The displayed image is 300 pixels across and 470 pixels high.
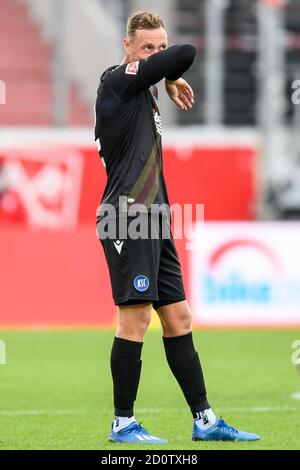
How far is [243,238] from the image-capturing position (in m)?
14.0

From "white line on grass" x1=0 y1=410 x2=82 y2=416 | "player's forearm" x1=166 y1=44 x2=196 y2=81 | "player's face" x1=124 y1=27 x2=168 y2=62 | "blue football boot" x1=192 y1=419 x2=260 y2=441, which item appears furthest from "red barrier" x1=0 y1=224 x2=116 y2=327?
"player's forearm" x1=166 y1=44 x2=196 y2=81

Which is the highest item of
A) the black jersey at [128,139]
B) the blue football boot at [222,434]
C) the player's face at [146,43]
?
the player's face at [146,43]

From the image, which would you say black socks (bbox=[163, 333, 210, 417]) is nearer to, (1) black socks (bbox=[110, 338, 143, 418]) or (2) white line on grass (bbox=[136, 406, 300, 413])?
(1) black socks (bbox=[110, 338, 143, 418])

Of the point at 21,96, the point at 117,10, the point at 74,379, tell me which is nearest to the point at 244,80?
the point at 117,10

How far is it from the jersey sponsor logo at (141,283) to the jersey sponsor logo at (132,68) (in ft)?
3.20

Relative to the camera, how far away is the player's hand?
19.7ft

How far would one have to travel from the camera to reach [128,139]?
5.87 m

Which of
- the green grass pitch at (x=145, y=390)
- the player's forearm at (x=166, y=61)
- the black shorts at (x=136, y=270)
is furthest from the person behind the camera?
the green grass pitch at (x=145, y=390)

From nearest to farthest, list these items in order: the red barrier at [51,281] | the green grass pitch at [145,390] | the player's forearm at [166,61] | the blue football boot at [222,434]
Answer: the player's forearm at [166,61] → the blue football boot at [222,434] → the green grass pitch at [145,390] → the red barrier at [51,281]

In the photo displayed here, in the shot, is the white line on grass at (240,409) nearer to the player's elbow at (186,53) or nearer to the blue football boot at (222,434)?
the blue football boot at (222,434)

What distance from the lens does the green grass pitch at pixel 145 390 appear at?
616 cm

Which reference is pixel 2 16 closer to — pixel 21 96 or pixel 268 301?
pixel 21 96

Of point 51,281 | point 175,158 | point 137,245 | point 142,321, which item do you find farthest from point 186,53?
point 175,158

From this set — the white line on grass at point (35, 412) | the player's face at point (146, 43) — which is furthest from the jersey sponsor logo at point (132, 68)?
the white line on grass at point (35, 412)
